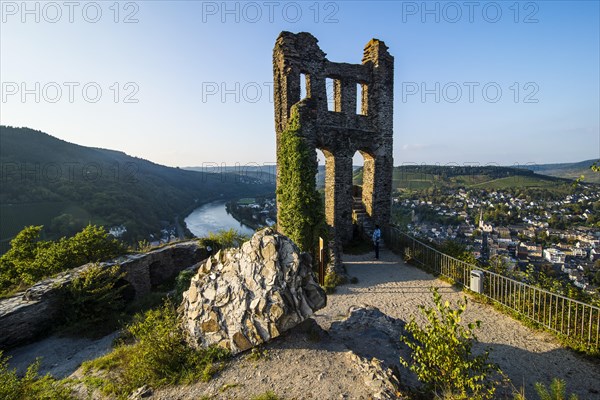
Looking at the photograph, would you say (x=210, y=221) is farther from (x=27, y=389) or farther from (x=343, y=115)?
(x=27, y=389)

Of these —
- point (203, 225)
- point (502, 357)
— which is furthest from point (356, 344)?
point (203, 225)

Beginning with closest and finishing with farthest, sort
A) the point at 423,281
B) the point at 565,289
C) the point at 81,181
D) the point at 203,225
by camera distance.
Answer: the point at 565,289, the point at 423,281, the point at 81,181, the point at 203,225

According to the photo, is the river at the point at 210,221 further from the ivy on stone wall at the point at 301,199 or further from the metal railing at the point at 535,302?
the metal railing at the point at 535,302

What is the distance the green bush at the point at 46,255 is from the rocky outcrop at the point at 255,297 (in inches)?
299

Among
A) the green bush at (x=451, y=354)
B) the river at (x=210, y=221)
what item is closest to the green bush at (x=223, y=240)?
the green bush at (x=451, y=354)

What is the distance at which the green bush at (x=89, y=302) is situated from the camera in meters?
8.52

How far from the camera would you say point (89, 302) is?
8750 mm

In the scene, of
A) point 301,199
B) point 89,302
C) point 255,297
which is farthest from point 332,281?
point 89,302

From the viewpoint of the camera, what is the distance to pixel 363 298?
8.98 m

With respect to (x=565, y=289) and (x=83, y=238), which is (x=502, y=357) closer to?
(x=565, y=289)

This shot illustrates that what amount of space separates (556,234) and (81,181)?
6780cm

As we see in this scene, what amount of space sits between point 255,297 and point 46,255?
33.4 feet

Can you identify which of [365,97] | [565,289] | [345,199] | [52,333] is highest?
[365,97]

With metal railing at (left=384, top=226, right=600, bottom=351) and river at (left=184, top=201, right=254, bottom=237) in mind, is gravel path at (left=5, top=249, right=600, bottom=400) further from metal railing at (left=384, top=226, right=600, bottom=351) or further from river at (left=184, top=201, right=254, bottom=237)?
river at (left=184, top=201, right=254, bottom=237)
